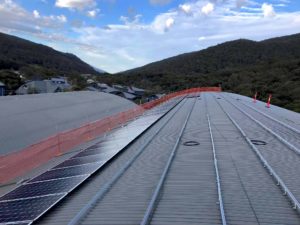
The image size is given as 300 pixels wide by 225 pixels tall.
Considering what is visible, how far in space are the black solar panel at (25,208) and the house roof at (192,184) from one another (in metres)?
0.31

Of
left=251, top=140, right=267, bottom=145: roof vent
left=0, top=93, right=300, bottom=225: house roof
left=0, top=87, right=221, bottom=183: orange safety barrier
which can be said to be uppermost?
left=251, top=140, right=267, bottom=145: roof vent

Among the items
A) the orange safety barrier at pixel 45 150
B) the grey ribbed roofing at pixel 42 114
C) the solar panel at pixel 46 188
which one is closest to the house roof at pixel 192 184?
the solar panel at pixel 46 188

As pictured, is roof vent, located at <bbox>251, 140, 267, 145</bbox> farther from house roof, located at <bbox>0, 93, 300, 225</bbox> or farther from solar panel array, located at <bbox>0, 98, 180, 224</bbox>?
solar panel array, located at <bbox>0, 98, 180, 224</bbox>

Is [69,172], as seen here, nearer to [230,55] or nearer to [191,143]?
[191,143]

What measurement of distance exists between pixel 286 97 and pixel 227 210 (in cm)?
6085

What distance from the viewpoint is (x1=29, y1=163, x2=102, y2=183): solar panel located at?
15.0 m

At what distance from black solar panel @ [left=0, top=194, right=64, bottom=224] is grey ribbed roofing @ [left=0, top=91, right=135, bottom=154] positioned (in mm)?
11683

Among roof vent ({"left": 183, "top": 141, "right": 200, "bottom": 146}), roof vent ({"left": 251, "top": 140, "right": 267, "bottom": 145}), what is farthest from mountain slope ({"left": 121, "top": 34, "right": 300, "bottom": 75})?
roof vent ({"left": 183, "top": 141, "right": 200, "bottom": 146})

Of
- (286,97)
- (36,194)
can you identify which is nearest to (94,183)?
(36,194)

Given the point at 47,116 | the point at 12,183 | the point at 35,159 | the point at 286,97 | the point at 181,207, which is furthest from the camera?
the point at 286,97

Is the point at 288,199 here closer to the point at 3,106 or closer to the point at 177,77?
the point at 3,106

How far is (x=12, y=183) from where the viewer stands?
1736cm

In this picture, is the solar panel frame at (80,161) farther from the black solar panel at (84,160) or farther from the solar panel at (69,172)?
the solar panel at (69,172)

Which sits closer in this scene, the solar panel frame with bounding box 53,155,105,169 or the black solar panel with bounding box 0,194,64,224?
the black solar panel with bounding box 0,194,64,224
